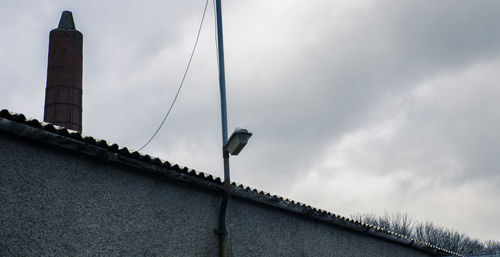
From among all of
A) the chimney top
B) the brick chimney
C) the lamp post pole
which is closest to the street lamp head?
the lamp post pole

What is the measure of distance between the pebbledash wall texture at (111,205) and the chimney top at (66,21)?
47.5 ft

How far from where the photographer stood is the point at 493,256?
33.6 feet

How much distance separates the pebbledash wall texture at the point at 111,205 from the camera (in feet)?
19.0

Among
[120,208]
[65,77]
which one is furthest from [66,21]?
[120,208]

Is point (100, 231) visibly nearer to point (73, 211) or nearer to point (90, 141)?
point (73, 211)

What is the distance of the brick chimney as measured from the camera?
1827 cm

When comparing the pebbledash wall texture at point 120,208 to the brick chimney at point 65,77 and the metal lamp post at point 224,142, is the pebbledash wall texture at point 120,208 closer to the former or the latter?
the metal lamp post at point 224,142

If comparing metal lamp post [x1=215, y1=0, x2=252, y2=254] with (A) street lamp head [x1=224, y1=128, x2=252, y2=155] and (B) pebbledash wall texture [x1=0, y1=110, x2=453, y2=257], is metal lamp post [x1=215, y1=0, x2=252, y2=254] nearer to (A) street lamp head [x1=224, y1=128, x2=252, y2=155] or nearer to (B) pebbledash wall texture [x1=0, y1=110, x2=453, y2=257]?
(A) street lamp head [x1=224, y1=128, x2=252, y2=155]

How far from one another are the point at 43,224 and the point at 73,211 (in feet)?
1.42

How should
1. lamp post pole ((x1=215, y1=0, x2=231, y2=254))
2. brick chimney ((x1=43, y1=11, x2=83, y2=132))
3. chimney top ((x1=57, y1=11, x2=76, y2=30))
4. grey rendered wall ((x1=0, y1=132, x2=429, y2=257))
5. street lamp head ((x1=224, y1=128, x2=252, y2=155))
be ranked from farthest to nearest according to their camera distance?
chimney top ((x1=57, y1=11, x2=76, y2=30)) → brick chimney ((x1=43, y1=11, x2=83, y2=132)) → lamp post pole ((x1=215, y1=0, x2=231, y2=254)) → street lamp head ((x1=224, y1=128, x2=252, y2=155)) → grey rendered wall ((x1=0, y1=132, x2=429, y2=257))

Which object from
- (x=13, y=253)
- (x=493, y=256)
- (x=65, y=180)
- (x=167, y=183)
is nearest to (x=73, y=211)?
(x=65, y=180)

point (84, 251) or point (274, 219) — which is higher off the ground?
point (274, 219)

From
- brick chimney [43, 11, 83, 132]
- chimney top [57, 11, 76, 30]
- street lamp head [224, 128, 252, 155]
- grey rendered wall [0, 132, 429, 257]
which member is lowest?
grey rendered wall [0, 132, 429, 257]

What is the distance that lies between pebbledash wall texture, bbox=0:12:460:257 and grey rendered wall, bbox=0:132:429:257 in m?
0.01
